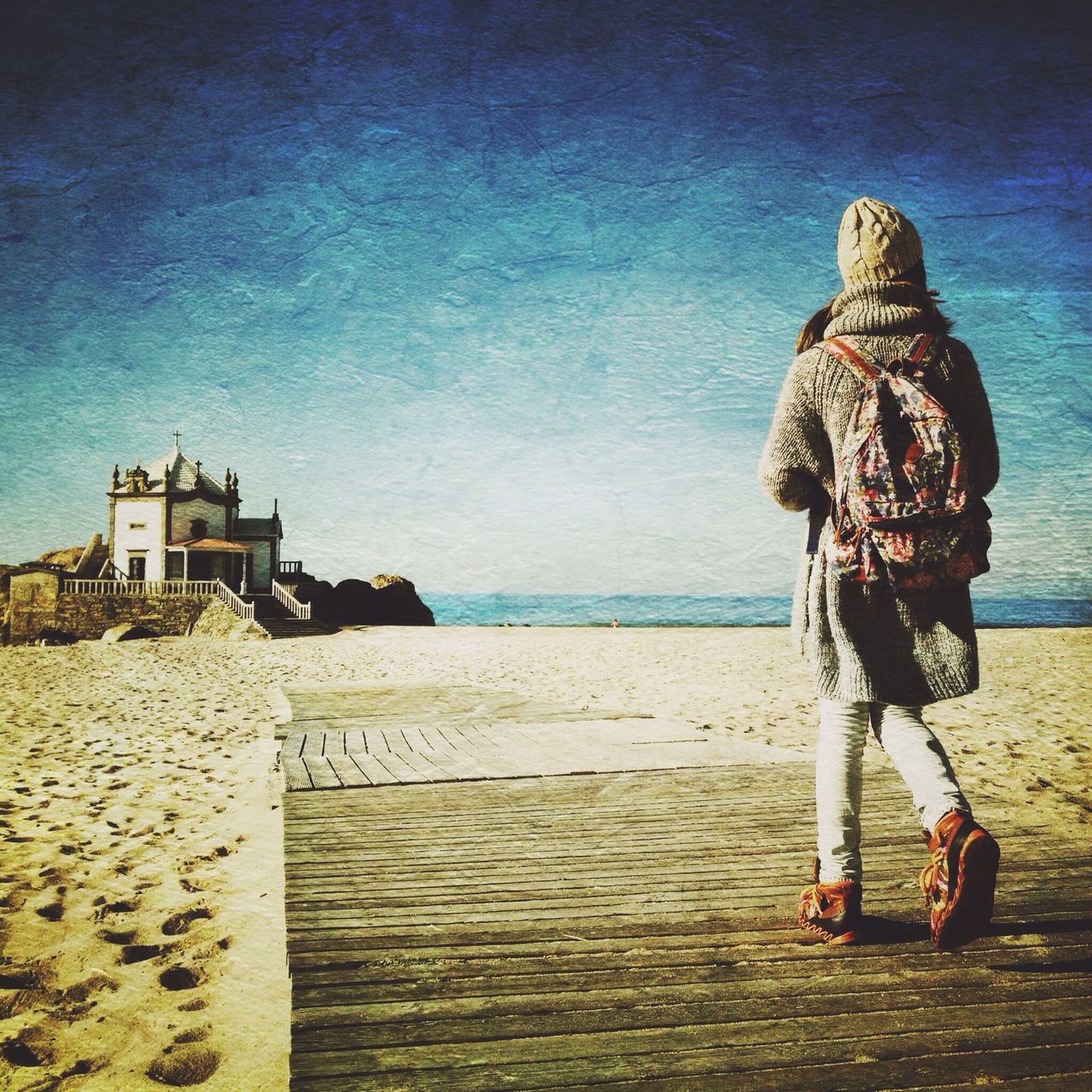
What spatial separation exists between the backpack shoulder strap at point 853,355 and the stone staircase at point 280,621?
86.9ft

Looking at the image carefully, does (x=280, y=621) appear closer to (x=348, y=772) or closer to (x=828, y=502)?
(x=348, y=772)

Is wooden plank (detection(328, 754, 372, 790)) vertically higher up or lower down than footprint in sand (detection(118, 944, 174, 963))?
higher up

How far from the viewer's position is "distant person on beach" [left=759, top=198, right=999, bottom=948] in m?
2.01

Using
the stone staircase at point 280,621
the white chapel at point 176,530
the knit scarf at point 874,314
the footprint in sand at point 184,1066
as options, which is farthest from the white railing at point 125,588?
the knit scarf at point 874,314

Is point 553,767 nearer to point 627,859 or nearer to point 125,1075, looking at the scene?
point 627,859

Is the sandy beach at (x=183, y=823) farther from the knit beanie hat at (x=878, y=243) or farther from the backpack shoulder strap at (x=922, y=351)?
the knit beanie hat at (x=878, y=243)

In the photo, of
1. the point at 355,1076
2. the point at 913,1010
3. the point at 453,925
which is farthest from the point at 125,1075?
the point at 913,1010

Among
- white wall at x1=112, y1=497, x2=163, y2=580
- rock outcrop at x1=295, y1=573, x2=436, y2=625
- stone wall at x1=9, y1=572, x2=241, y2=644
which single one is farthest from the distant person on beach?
rock outcrop at x1=295, y1=573, x2=436, y2=625

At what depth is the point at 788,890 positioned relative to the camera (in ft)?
8.89

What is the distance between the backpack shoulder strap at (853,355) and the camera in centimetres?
215

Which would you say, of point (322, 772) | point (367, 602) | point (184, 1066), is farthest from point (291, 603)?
point (184, 1066)

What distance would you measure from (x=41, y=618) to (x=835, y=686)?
34.7 m

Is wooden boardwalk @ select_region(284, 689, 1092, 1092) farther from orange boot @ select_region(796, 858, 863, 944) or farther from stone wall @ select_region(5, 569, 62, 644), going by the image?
stone wall @ select_region(5, 569, 62, 644)

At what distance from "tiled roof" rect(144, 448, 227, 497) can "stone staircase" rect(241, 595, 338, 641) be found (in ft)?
29.0
